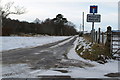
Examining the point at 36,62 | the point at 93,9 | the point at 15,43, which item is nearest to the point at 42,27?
the point at 15,43

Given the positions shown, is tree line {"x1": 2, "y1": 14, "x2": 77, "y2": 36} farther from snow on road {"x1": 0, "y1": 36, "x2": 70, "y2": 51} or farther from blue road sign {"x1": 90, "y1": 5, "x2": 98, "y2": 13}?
blue road sign {"x1": 90, "y1": 5, "x2": 98, "y2": 13}

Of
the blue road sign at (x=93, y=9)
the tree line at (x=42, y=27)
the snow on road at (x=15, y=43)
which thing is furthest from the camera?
the tree line at (x=42, y=27)

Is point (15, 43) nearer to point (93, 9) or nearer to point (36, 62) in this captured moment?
point (93, 9)

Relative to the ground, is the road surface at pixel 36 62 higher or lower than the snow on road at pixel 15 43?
lower

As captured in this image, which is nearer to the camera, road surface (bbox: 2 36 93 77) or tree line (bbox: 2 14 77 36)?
road surface (bbox: 2 36 93 77)

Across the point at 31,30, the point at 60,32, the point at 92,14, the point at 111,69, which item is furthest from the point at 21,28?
the point at 111,69

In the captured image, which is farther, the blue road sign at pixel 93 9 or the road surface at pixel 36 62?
the blue road sign at pixel 93 9

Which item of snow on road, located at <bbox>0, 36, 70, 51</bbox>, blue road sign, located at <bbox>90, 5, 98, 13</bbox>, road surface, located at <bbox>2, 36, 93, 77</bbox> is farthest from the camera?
snow on road, located at <bbox>0, 36, 70, 51</bbox>

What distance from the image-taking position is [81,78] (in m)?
6.76

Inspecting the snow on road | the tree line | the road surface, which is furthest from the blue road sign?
the tree line

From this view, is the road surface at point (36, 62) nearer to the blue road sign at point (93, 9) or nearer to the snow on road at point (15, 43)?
the blue road sign at point (93, 9)

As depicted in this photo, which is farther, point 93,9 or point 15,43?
point 15,43

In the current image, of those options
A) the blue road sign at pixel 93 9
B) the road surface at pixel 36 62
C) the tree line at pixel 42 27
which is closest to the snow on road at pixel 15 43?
the road surface at pixel 36 62

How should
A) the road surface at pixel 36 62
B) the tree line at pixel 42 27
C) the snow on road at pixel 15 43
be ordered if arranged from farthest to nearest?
the tree line at pixel 42 27, the snow on road at pixel 15 43, the road surface at pixel 36 62
